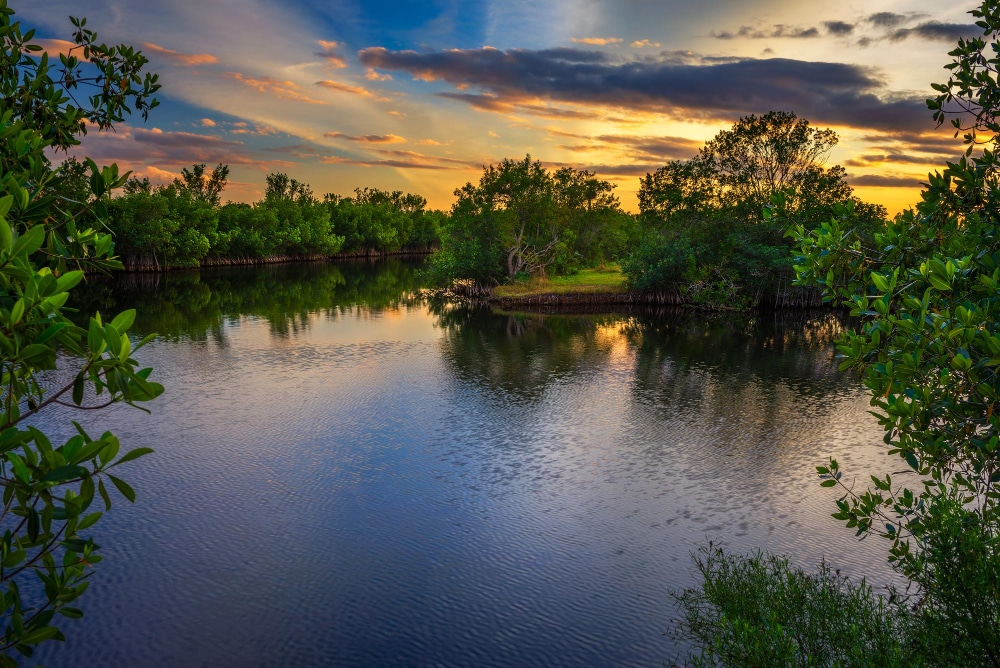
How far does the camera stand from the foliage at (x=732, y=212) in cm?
6194

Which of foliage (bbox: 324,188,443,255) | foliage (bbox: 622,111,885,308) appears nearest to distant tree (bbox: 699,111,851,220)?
foliage (bbox: 622,111,885,308)

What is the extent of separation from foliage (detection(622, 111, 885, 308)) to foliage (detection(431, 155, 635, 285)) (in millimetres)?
9327

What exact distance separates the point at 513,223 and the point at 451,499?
51.2 metres

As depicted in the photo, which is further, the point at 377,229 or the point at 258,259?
the point at 377,229

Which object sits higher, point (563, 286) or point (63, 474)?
point (63, 474)

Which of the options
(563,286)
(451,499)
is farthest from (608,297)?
(451,499)

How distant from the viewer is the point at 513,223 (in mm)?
69812

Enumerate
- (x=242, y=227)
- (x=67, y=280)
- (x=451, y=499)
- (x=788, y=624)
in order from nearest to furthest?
(x=67, y=280) < (x=788, y=624) < (x=451, y=499) < (x=242, y=227)

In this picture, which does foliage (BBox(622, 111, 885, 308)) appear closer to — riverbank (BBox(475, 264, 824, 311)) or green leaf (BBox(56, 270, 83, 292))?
riverbank (BBox(475, 264, 824, 311))

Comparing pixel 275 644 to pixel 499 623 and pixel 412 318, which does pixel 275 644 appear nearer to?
pixel 499 623

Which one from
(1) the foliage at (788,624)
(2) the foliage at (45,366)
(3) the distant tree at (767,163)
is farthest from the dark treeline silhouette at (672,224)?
(2) the foliage at (45,366)

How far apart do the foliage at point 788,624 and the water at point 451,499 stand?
910mm

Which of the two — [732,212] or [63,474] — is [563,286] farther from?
[63,474]

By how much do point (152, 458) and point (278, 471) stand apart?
5.05 meters
